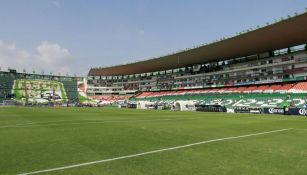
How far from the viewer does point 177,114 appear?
1790 inches

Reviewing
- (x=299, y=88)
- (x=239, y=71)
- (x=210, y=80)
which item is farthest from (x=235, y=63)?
(x=299, y=88)

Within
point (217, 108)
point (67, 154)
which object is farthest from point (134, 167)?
point (217, 108)

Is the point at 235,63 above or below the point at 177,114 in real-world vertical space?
above

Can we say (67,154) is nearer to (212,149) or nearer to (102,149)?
(102,149)

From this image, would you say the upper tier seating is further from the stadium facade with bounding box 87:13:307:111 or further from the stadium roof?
the stadium roof

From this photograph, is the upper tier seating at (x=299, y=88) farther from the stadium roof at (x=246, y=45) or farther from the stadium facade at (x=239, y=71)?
the stadium roof at (x=246, y=45)

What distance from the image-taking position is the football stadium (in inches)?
367

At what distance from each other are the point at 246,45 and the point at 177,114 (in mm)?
38476

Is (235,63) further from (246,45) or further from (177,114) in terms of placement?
(177,114)

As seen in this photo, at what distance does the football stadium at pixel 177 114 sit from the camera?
931 centimetres

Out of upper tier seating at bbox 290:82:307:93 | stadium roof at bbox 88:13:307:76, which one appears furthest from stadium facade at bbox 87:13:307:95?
upper tier seating at bbox 290:82:307:93

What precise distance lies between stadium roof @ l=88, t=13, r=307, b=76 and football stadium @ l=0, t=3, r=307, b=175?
233 millimetres

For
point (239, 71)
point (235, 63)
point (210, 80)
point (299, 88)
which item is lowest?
point (299, 88)

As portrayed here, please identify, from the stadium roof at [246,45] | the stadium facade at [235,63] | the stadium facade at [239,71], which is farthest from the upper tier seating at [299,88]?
the stadium roof at [246,45]
